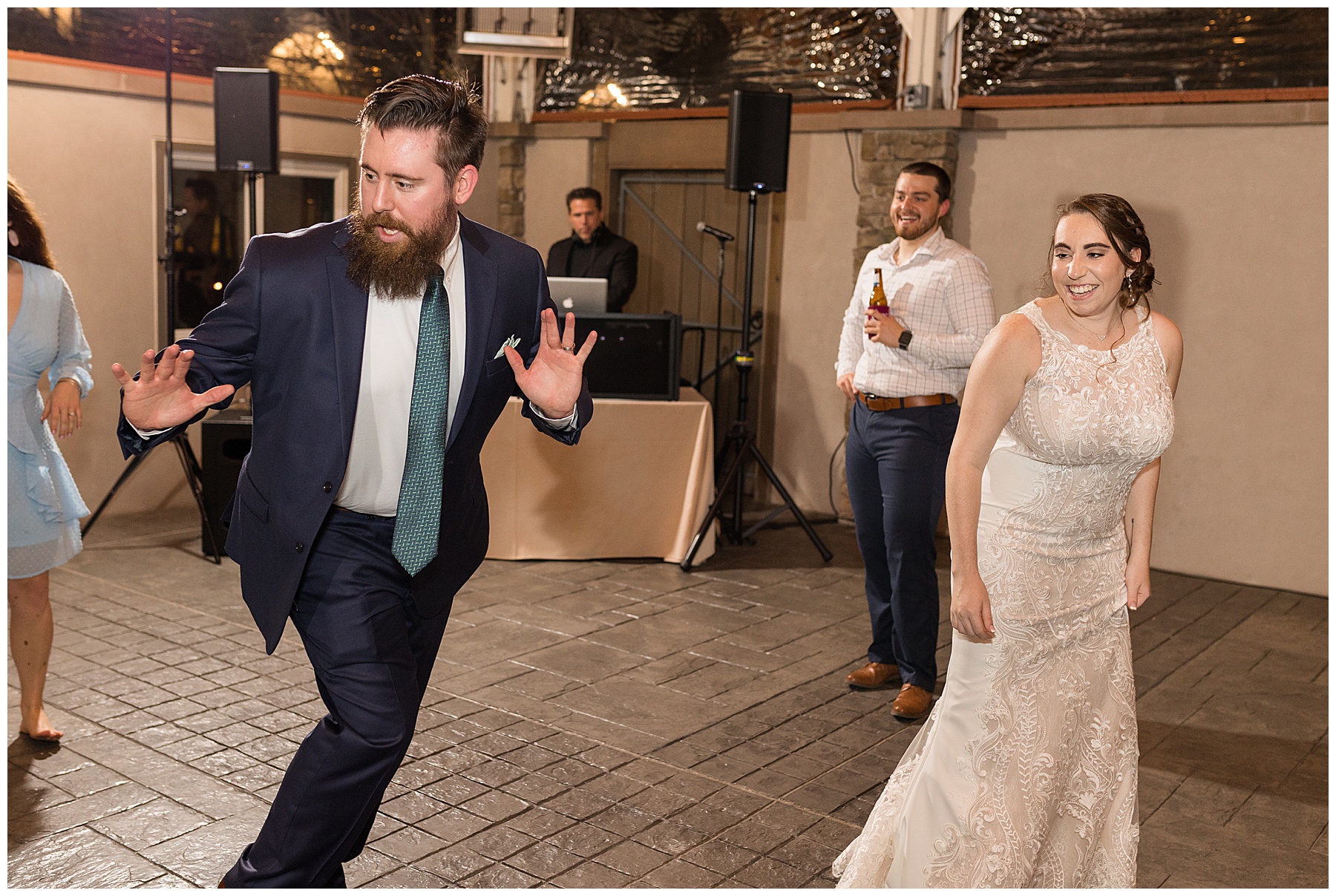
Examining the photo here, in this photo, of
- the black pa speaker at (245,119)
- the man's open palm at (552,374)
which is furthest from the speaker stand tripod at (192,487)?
the man's open palm at (552,374)

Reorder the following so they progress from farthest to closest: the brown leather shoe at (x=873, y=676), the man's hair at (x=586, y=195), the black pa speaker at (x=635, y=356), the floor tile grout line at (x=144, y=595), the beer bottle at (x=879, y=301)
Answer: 1. the man's hair at (x=586, y=195)
2. the black pa speaker at (x=635, y=356)
3. the floor tile grout line at (x=144, y=595)
4. the brown leather shoe at (x=873, y=676)
5. the beer bottle at (x=879, y=301)

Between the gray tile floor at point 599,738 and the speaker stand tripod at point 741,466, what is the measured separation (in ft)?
1.29

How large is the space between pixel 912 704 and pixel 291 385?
2.63 metres

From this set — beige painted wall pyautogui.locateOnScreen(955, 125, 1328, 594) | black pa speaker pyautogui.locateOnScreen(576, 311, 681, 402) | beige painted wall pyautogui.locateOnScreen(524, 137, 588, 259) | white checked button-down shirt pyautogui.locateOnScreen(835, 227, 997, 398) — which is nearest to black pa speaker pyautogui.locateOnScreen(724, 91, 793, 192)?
black pa speaker pyautogui.locateOnScreen(576, 311, 681, 402)

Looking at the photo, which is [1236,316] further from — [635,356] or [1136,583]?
[1136,583]

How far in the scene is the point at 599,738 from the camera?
12.9 feet

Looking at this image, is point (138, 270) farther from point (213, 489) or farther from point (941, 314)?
point (941, 314)

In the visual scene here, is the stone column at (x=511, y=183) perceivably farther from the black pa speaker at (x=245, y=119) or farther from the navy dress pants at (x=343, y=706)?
the navy dress pants at (x=343, y=706)

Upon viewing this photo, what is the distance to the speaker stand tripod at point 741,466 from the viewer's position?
20.4ft

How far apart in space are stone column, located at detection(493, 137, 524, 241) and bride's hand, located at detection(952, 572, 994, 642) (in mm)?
6583

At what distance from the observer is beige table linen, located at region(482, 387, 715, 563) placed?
6102mm

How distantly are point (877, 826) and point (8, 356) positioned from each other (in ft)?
9.31

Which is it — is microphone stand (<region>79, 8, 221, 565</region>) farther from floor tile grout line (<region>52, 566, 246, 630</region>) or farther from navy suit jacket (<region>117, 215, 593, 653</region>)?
navy suit jacket (<region>117, 215, 593, 653</region>)

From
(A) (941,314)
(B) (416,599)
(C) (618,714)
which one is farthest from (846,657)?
(B) (416,599)
